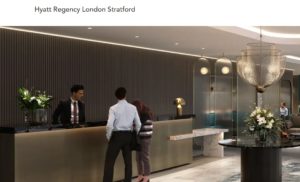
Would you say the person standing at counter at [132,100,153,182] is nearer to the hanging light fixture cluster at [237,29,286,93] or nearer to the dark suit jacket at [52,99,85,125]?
the dark suit jacket at [52,99,85,125]

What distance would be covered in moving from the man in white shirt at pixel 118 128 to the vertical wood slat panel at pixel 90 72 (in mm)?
1752

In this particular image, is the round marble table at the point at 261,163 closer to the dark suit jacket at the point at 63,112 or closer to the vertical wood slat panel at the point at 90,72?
the dark suit jacket at the point at 63,112

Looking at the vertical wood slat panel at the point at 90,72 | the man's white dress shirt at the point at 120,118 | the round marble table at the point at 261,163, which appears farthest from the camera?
the vertical wood slat panel at the point at 90,72

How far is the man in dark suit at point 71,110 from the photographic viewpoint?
7387mm

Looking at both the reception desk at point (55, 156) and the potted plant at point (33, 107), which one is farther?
the potted plant at point (33, 107)

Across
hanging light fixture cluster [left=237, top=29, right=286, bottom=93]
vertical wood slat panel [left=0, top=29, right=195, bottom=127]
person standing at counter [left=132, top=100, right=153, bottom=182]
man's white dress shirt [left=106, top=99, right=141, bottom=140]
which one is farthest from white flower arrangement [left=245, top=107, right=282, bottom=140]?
vertical wood slat panel [left=0, top=29, right=195, bottom=127]

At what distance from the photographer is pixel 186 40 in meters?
10.8

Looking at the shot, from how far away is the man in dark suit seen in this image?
291 inches

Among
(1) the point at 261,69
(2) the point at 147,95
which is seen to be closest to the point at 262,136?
(1) the point at 261,69

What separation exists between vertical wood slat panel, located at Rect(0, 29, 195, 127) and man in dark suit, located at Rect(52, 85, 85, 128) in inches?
36.7

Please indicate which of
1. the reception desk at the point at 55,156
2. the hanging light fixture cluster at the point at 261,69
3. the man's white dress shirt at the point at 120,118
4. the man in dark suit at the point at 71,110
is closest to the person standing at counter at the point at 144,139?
the reception desk at the point at 55,156
